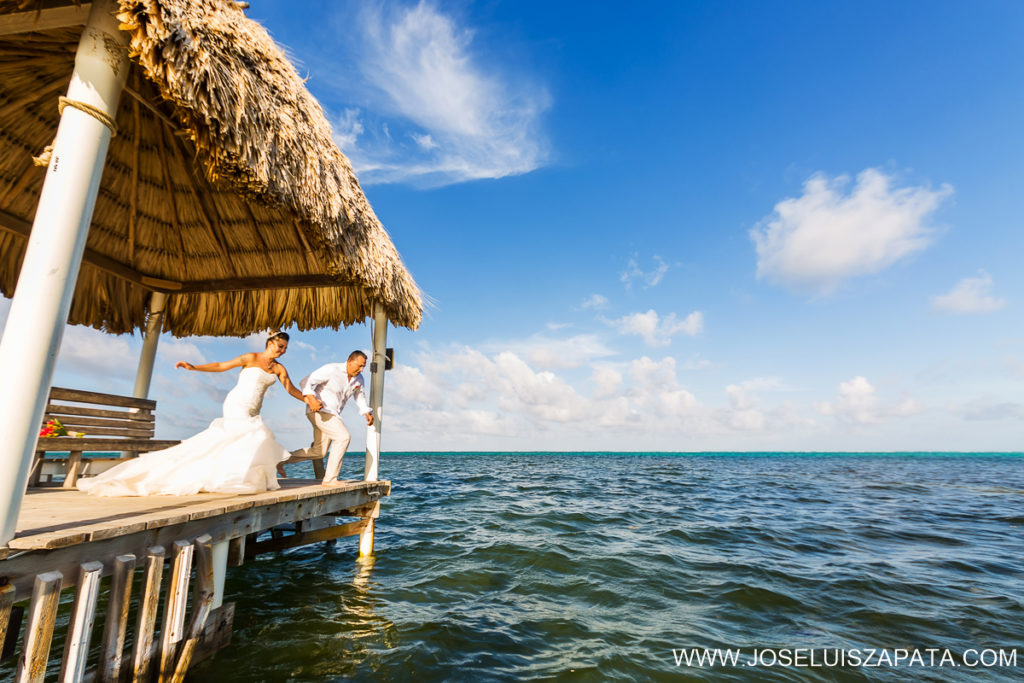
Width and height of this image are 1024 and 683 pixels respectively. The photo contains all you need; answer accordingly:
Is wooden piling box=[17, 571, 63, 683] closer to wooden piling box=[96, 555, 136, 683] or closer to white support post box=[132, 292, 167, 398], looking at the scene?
wooden piling box=[96, 555, 136, 683]

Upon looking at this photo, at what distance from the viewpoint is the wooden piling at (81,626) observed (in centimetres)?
260

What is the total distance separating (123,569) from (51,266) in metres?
1.92

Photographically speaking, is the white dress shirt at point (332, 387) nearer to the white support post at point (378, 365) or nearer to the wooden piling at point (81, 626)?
the white support post at point (378, 365)

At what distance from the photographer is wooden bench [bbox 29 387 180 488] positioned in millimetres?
5750

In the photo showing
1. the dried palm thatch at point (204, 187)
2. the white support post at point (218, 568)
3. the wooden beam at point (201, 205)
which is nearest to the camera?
the dried palm thatch at point (204, 187)

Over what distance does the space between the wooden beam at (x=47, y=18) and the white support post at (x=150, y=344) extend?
6386 millimetres

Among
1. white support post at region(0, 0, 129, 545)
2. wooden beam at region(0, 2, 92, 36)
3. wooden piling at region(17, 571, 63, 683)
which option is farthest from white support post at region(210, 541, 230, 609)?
wooden beam at region(0, 2, 92, 36)

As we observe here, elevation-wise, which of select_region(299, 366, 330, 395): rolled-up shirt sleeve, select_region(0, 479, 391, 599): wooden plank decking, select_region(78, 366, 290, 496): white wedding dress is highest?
select_region(299, 366, 330, 395): rolled-up shirt sleeve

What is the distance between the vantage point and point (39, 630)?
8.11 feet

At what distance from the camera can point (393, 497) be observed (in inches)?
617

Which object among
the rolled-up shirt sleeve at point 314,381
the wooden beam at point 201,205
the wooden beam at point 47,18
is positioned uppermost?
the wooden beam at point 201,205

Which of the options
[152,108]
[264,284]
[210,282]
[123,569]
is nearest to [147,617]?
[123,569]

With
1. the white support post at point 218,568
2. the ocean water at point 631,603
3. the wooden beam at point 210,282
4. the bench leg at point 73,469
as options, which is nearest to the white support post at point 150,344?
the wooden beam at point 210,282

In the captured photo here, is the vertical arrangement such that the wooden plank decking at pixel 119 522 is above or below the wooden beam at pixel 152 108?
below
